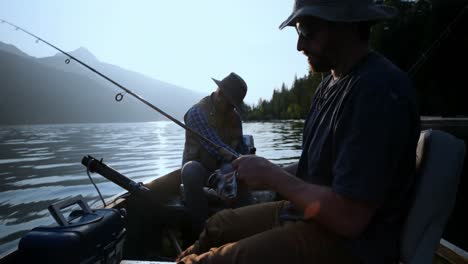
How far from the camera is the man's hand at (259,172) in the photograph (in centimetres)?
226

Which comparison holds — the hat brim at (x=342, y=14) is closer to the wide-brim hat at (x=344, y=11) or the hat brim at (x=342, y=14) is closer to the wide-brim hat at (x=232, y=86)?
the wide-brim hat at (x=344, y=11)

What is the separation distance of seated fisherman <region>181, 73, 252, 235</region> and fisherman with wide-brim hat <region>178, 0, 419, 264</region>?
2.85m

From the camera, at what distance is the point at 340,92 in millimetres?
2174

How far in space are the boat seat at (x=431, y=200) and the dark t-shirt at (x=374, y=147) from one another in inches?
2.7

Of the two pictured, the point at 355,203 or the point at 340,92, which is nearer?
the point at 355,203

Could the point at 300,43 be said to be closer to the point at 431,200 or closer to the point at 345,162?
the point at 345,162

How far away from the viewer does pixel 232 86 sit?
20.6 feet

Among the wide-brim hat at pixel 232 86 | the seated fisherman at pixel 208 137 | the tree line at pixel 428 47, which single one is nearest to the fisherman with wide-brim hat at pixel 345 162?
the seated fisherman at pixel 208 137

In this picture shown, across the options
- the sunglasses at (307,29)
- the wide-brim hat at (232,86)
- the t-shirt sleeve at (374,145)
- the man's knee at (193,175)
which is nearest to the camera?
the t-shirt sleeve at (374,145)

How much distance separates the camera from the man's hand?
88.9 inches

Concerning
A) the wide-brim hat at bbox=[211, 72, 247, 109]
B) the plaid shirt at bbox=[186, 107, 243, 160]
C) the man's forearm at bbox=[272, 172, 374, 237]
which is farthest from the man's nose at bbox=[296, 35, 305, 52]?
the wide-brim hat at bbox=[211, 72, 247, 109]

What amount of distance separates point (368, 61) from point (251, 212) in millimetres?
1563

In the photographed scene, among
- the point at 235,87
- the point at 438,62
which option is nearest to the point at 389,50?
the point at 438,62

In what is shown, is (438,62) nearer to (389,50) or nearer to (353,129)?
(389,50)
